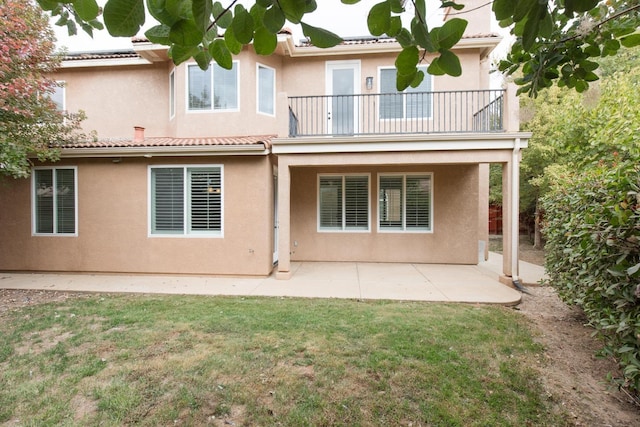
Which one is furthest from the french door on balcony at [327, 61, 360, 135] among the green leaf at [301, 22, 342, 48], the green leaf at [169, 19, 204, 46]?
the green leaf at [169, 19, 204, 46]

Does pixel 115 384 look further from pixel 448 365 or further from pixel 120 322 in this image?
pixel 448 365

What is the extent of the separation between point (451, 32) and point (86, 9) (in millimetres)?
1507

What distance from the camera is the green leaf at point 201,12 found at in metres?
1.06

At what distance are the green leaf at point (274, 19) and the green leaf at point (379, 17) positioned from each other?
371 millimetres

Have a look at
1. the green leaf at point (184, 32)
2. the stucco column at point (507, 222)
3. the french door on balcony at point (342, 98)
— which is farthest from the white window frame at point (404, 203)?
the green leaf at point (184, 32)

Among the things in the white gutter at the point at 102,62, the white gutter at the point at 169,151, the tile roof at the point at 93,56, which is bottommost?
the white gutter at the point at 169,151

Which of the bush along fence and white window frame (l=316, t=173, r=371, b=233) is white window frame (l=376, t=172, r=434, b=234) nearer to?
white window frame (l=316, t=173, r=371, b=233)

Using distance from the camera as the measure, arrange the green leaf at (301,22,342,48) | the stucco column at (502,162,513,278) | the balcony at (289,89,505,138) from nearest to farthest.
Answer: the green leaf at (301,22,342,48) → the stucco column at (502,162,513,278) → the balcony at (289,89,505,138)

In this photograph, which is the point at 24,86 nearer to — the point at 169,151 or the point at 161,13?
the point at 169,151

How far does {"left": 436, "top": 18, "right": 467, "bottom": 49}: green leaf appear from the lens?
4.17 feet

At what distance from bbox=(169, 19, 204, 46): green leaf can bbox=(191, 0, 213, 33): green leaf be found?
1.9 inches

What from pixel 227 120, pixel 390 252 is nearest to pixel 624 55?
pixel 390 252

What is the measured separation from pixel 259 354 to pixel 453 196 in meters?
8.05

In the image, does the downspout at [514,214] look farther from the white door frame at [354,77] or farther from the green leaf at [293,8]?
the green leaf at [293,8]
